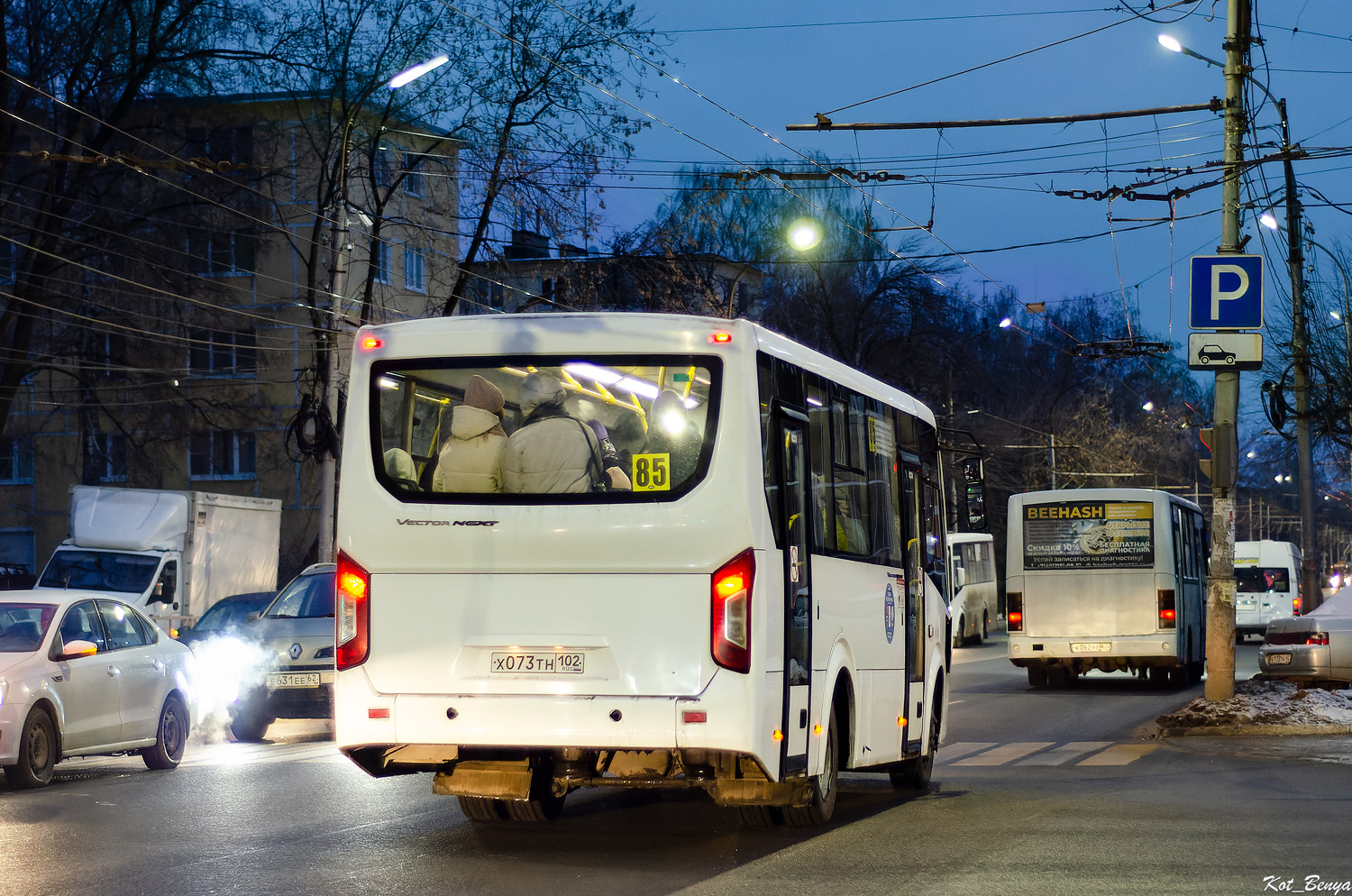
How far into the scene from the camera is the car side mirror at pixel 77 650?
13445 millimetres

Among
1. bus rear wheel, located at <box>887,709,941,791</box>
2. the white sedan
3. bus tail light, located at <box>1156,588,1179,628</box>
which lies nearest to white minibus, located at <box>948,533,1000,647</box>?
bus tail light, located at <box>1156,588,1179,628</box>

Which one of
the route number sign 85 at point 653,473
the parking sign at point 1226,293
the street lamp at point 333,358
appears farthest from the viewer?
→ the street lamp at point 333,358

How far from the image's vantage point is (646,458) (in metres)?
8.92

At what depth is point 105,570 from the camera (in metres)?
29.4

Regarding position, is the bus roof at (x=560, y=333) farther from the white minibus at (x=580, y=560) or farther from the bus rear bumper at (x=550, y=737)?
the bus rear bumper at (x=550, y=737)

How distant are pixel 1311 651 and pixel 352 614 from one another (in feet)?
45.1

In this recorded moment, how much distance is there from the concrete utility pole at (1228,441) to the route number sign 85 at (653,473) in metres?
Answer: 10.6

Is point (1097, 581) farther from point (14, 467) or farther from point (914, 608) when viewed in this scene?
point (14, 467)

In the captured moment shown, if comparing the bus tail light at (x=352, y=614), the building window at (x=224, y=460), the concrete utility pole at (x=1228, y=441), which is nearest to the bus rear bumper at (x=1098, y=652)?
the concrete utility pole at (x=1228, y=441)

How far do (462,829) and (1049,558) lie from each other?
1780cm

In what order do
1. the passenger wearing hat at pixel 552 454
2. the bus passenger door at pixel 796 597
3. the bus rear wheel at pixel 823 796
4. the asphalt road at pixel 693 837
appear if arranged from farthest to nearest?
the bus rear wheel at pixel 823 796
the bus passenger door at pixel 796 597
the passenger wearing hat at pixel 552 454
the asphalt road at pixel 693 837

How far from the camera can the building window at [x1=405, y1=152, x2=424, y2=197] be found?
1506 inches

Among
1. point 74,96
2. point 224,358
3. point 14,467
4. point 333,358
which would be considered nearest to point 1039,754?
point 333,358

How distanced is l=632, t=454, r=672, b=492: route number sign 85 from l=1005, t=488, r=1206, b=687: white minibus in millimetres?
17780
